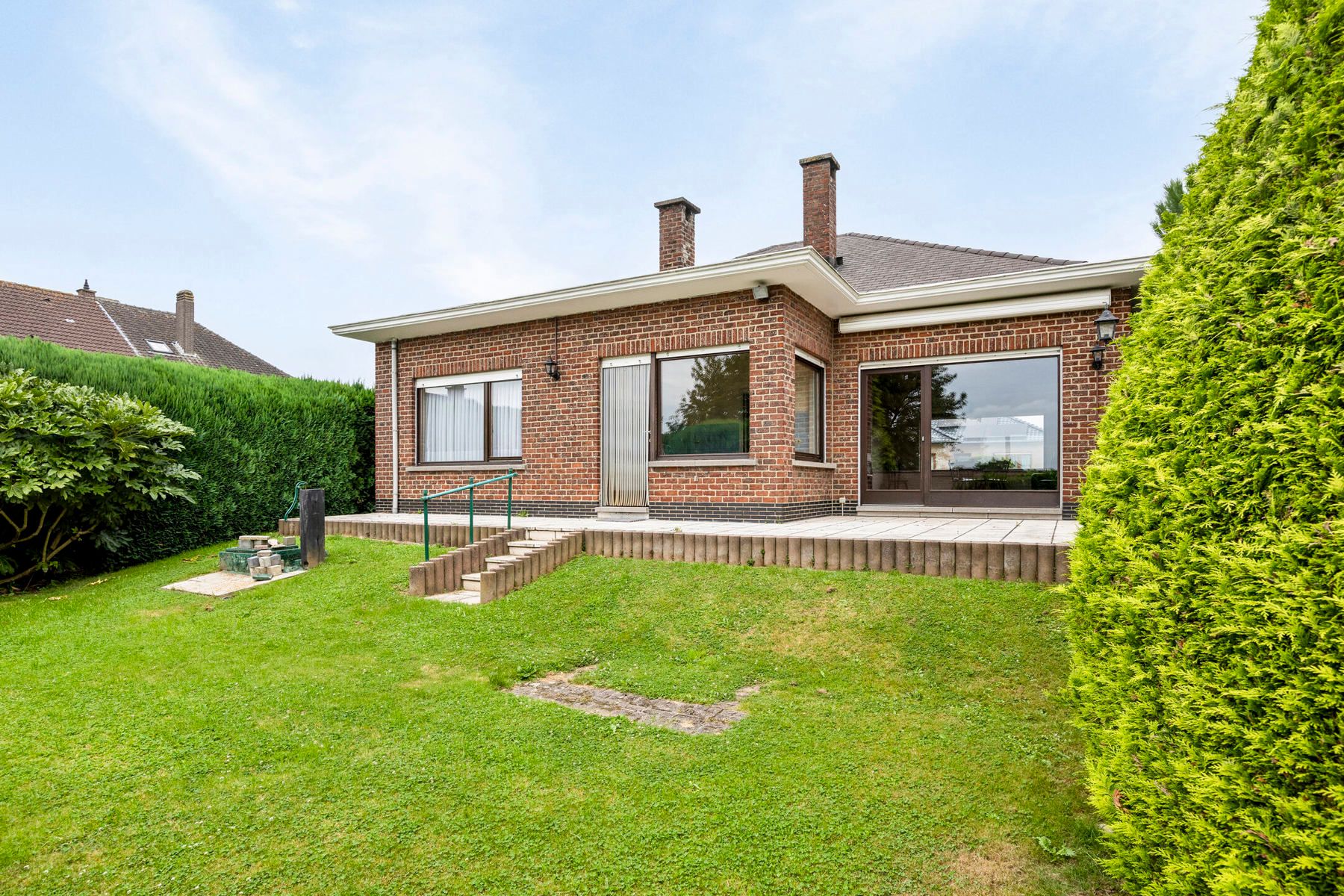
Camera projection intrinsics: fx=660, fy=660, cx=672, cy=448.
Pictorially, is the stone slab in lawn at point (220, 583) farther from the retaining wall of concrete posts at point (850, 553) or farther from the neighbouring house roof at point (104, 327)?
the neighbouring house roof at point (104, 327)

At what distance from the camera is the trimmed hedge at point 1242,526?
4.19 ft

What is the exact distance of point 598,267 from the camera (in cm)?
2825

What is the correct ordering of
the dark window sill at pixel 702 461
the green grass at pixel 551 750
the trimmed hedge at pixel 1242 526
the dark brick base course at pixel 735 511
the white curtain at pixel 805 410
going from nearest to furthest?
the trimmed hedge at pixel 1242 526
the green grass at pixel 551 750
the dark brick base course at pixel 735 511
the dark window sill at pixel 702 461
the white curtain at pixel 805 410

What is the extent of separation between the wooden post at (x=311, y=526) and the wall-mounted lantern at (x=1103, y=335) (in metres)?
9.16

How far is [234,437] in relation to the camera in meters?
9.27

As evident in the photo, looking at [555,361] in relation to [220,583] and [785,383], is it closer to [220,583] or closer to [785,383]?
[785,383]

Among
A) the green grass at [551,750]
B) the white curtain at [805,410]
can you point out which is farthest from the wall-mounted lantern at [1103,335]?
the green grass at [551,750]

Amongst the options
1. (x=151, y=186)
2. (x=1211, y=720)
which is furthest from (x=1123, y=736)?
(x=151, y=186)

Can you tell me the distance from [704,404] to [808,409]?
157 centimetres

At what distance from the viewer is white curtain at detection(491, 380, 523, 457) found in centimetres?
1020

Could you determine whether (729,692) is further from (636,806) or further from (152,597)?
(152,597)

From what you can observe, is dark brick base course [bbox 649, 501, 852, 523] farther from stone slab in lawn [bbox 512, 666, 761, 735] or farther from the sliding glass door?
stone slab in lawn [bbox 512, 666, 761, 735]

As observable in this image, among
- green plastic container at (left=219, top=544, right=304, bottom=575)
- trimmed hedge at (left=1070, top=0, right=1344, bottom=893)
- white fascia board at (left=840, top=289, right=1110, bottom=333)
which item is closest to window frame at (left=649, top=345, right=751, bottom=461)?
white fascia board at (left=840, top=289, right=1110, bottom=333)

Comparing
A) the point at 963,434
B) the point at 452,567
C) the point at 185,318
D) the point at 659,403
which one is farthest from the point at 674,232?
Answer: the point at 185,318
